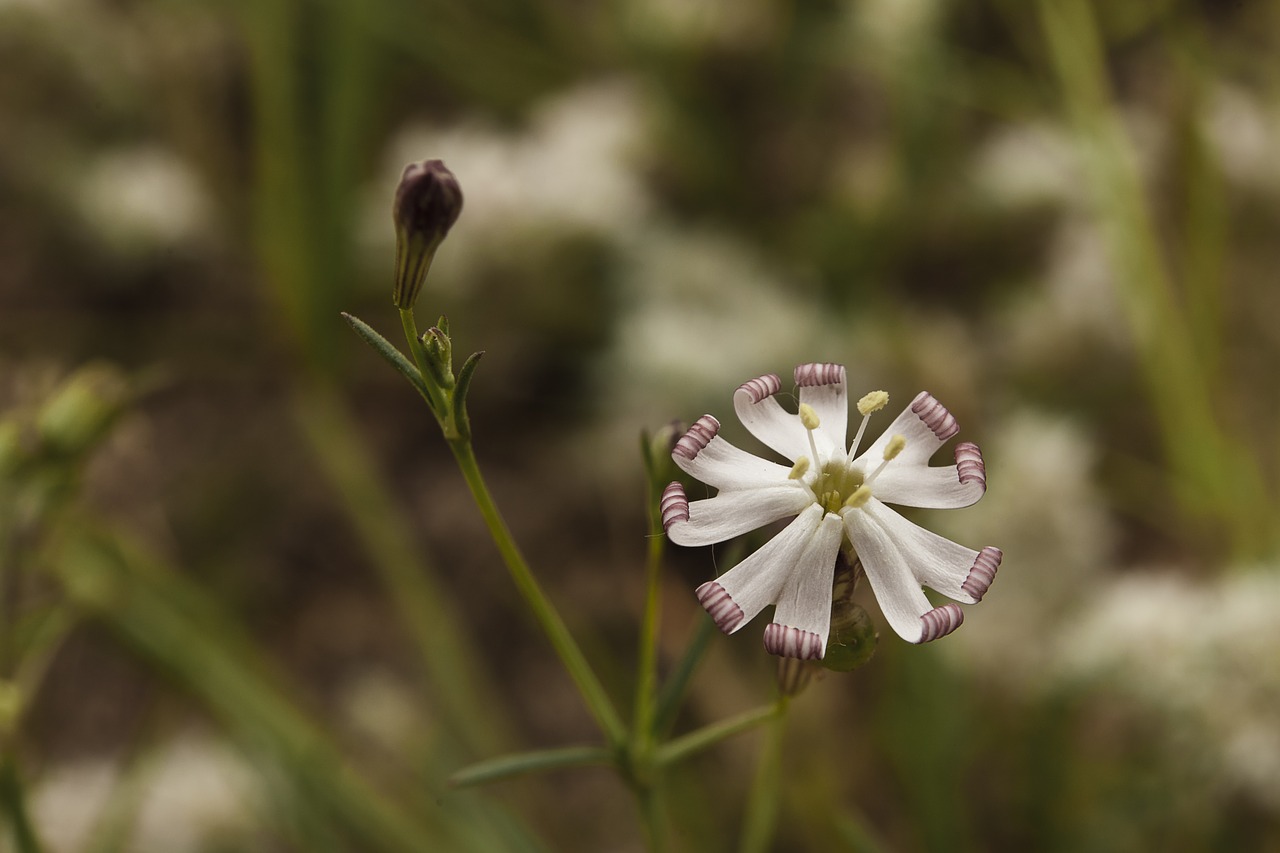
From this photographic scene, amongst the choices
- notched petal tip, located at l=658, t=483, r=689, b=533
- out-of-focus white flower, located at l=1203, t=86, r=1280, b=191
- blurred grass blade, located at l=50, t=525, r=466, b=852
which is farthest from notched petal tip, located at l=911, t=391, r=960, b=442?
out-of-focus white flower, located at l=1203, t=86, r=1280, b=191

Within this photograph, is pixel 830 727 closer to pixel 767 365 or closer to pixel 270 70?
pixel 767 365

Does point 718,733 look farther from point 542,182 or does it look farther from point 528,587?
point 542,182

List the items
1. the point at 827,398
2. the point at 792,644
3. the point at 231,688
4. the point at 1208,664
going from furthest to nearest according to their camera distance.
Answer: the point at 231,688 < the point at 1208,664 < the point at 827,398 < the point at 792,644

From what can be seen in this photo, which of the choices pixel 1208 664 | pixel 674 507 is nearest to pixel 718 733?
pixel 674 507

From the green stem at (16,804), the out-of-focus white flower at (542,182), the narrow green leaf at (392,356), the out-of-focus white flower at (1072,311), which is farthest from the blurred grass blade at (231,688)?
the out-of-focus white flower at (1072,311)

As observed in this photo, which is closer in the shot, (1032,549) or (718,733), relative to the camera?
(718,733)

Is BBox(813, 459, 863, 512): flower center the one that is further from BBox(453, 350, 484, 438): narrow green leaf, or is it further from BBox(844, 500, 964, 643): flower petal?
BBox(453, 350, 484, 438): narrow green leaf
